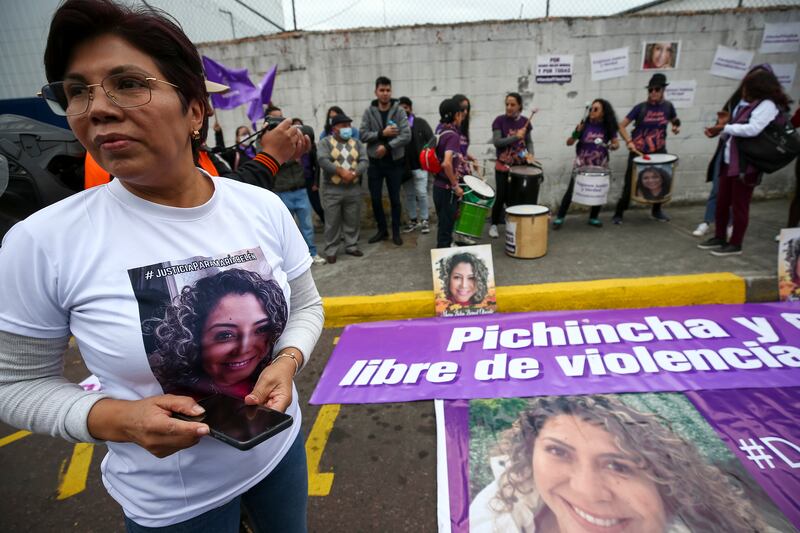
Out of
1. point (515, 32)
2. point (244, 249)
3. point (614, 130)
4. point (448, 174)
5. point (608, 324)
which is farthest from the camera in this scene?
point (515, 32)

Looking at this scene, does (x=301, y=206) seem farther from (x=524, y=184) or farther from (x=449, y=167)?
(x=524, y=184)

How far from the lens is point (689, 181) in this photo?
7016mm

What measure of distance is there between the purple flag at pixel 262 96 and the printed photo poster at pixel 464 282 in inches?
139

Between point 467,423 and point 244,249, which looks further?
point 467,423

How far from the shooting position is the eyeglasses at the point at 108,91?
0.95 meters

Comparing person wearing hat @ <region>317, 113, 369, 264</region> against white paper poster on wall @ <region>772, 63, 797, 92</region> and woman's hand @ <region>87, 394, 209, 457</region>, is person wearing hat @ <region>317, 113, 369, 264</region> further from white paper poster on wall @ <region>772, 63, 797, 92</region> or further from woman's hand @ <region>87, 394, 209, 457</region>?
white paper poster on wall @ <region>772, 63, 797, 92</region>

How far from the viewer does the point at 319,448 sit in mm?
2697

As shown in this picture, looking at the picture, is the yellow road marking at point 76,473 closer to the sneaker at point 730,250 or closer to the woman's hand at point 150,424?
the woman's hand at point 150,424

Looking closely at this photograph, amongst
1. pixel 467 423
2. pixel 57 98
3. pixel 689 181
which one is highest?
pixel 57 98

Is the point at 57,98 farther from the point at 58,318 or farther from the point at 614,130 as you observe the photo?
the point at 614,130

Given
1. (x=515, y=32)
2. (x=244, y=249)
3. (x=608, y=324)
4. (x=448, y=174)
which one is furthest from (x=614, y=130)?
(x=244, y=249)

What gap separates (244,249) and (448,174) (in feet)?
12.8

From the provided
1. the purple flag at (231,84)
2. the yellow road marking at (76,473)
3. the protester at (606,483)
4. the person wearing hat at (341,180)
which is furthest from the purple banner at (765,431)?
the purple flag at (231,84)

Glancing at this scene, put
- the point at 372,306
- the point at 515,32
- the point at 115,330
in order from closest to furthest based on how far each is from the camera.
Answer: the point at 115,330 → the point at 372,306 → the point at 515,32
